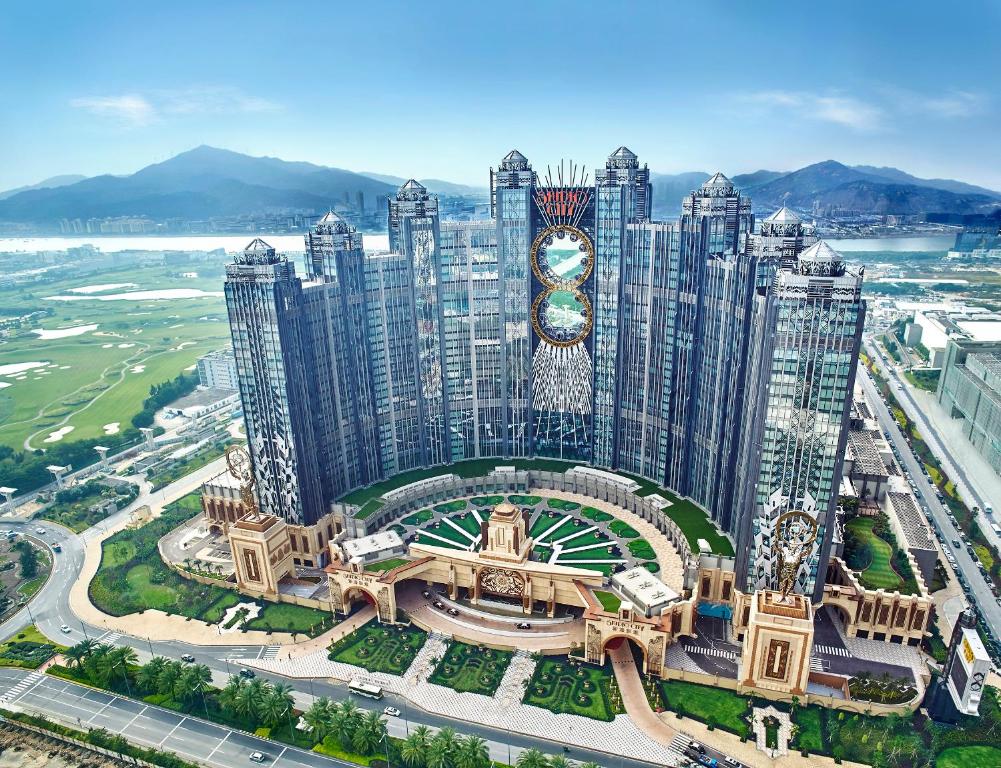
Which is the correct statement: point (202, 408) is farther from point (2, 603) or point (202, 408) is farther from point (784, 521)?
point (784, 521)

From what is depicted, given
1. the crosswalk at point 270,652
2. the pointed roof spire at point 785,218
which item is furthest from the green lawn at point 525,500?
the pointed roof spire at point 785,218

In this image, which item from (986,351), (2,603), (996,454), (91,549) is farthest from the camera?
(986,351)

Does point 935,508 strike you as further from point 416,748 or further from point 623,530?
point 416,748

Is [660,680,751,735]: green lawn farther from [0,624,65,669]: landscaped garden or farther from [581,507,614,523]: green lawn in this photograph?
[0,624,65,669]: landscaped garden

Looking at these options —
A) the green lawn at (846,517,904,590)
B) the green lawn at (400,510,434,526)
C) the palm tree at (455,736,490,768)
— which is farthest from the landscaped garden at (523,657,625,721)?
the green lawn at (846,517,904,590)

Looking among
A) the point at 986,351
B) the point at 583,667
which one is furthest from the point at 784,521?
the point at 986,351

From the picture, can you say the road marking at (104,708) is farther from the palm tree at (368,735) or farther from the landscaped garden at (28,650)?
the palm tree at (368,735)
